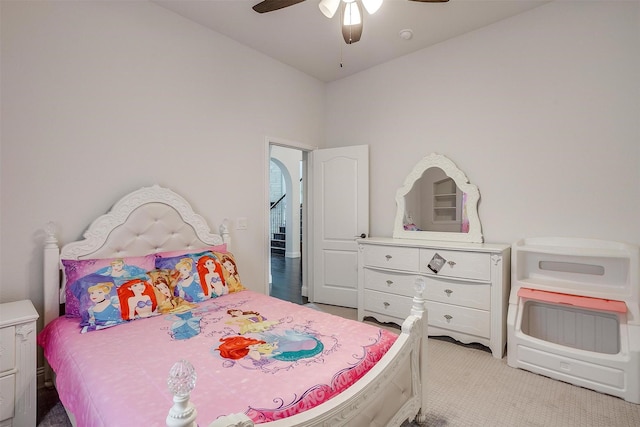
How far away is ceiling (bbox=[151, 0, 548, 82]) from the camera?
2711 millimetres

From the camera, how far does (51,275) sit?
81.4 inches

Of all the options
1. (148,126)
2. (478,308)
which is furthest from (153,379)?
(478,308)

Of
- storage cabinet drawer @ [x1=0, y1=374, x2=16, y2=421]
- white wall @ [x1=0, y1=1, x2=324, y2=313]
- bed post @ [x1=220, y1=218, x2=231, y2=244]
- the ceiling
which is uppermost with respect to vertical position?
the ceiling

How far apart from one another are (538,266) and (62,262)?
12.4 ft

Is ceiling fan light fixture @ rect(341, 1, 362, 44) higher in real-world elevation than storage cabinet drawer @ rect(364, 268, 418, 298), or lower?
higher

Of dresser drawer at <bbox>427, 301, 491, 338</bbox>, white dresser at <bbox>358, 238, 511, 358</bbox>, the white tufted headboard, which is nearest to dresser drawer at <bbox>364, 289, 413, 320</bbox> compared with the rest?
white dresser at <bbox>358, 238, 511, 358</bbox>

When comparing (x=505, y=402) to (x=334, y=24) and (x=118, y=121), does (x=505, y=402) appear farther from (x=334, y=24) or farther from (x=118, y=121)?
(x=118, y=121)

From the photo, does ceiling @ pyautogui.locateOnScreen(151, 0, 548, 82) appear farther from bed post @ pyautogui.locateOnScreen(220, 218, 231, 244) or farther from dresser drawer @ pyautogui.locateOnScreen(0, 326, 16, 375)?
dresser drawer @ pyautogui.locateOnScreen(0, 326, 16, 375)

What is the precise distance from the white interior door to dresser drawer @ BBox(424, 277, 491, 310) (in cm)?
112

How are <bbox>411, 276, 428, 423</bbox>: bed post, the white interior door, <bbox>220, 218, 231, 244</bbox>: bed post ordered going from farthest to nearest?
the white interior door
<bbox>220, 218, 231, 244</bbox>: bed post
<bbox>411, 276, 428, 423</bbox>: bed post

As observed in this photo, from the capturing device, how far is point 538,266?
271cm

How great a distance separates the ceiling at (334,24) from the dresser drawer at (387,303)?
2747 mm

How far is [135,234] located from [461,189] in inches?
123

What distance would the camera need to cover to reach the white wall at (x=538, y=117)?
2438 millimetres
